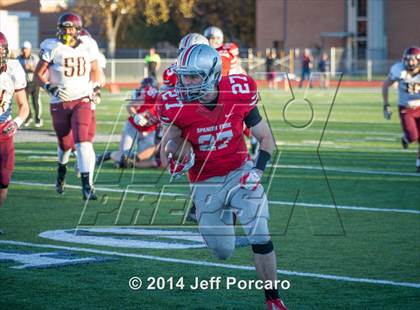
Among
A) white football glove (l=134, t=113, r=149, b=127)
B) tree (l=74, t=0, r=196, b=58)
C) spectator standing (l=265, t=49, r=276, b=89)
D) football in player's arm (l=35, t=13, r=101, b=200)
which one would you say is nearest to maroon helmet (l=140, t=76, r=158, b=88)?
white football glove (l=134, t=113, r=149, b=127)

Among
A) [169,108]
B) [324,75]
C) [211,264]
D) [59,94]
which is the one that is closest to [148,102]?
[59,94]

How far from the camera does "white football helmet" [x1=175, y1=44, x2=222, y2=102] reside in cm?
593

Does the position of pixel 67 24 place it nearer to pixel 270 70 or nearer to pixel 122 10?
pixel 270 70

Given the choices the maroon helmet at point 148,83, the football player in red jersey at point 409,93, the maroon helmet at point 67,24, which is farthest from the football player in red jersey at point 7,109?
the football player in red jersey at point 409,93

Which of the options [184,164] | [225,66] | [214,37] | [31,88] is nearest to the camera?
[184,164]

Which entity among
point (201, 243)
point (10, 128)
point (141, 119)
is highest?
point (10, 128)

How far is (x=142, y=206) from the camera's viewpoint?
10.4m

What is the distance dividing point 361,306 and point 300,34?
50.7 metres

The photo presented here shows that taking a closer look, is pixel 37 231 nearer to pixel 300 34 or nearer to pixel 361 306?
pixel 361 306

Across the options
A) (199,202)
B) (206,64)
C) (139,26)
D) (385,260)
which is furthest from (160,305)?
(139,26)

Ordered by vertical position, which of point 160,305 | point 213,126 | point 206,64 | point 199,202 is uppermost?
point 206,64

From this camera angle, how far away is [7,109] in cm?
852

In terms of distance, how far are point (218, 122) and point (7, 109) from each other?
303 cm

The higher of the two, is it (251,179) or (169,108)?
(169,108)
